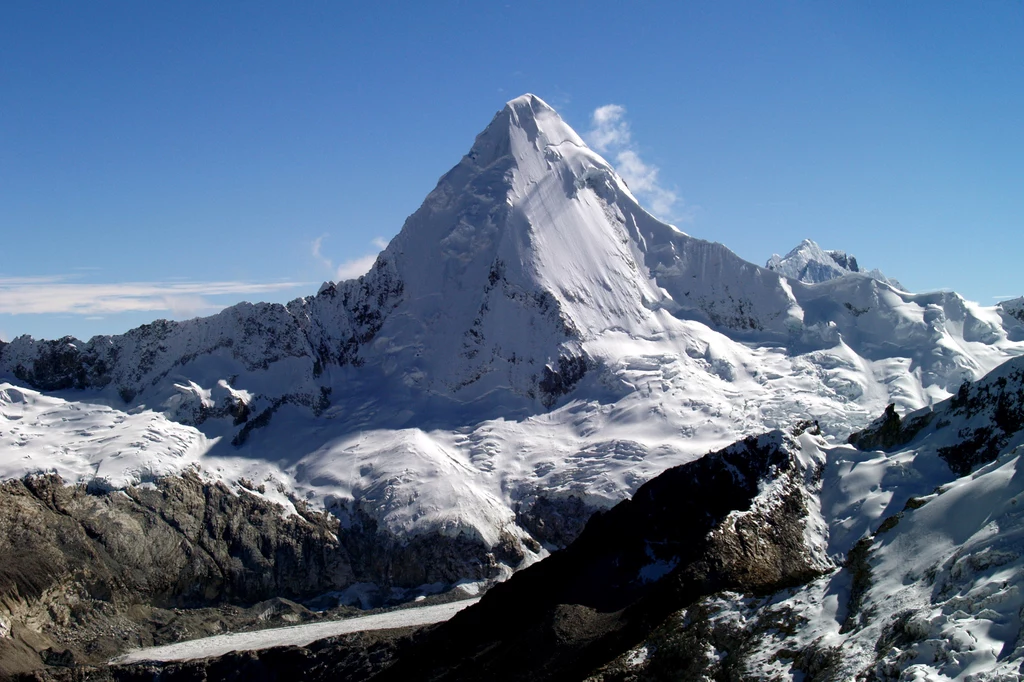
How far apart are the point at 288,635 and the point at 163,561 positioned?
2924 cm

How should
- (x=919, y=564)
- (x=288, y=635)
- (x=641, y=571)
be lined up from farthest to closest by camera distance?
1. (x=288, y=635)
2. (x=641, y=571)
3. (x=919, y=564)

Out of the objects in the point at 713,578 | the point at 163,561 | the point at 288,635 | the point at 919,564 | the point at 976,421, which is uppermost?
the point at 976,421

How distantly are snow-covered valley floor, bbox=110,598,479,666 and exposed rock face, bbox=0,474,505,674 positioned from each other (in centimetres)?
514

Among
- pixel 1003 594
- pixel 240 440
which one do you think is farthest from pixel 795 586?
pixel 240 440

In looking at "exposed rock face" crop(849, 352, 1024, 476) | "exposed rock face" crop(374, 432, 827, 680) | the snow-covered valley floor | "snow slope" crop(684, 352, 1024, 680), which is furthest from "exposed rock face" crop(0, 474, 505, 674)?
"snow slope" crop(684, 352, 1024, 680)

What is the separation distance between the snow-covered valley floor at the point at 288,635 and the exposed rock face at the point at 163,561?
514 centimetres

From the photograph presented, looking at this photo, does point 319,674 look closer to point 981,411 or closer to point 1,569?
point 1,569

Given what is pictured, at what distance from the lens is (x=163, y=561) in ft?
536

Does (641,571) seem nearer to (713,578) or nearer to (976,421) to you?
(713,578)

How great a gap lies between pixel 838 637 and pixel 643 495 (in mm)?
37801

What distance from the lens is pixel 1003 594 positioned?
56.1m

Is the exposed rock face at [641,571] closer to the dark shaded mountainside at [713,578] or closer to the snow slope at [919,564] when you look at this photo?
the dark shaded mountainside at [713,578]

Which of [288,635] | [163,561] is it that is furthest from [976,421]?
[163,561]

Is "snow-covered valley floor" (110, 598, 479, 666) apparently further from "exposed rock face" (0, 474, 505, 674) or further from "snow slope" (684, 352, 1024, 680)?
"snow slope" (684, 352, 1024, 680)
